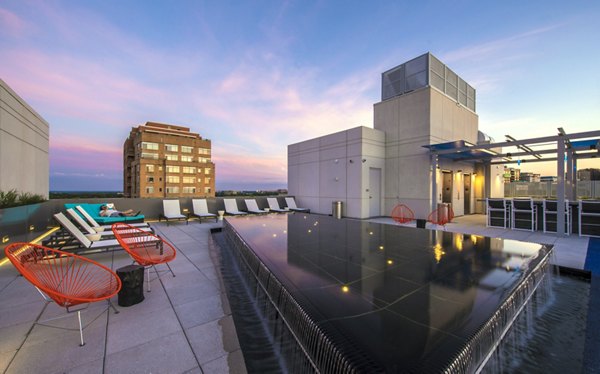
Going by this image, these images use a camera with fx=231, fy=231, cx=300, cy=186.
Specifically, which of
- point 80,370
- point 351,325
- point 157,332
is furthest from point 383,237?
point 80,370

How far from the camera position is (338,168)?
1245cm

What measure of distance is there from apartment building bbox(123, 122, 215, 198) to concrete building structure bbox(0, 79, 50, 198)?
129 feet

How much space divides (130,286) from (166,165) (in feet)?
189

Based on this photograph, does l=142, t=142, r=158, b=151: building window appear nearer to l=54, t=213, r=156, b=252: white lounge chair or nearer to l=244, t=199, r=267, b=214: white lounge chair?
l=244, t=199, r=267, b=214: white lounge chair

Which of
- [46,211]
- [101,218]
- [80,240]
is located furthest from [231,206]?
[80,240]

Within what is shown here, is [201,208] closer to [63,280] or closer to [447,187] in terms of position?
[63,280]

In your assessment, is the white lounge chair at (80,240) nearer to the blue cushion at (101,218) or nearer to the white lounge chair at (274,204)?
the blue cushion at (101,218)

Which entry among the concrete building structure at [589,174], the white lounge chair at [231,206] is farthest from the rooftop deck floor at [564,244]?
the concrete building structure at [589,174]

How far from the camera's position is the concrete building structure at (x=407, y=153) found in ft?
35.7

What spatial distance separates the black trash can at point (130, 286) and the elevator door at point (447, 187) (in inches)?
522

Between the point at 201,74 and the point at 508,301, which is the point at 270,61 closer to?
the point at 201,74

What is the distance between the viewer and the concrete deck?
1.89m

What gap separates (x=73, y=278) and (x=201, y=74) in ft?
42.2

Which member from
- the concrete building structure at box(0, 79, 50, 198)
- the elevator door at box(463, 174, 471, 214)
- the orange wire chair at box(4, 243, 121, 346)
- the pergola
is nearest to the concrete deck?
the orange wire chair at box(4, 243, 121, 346)
